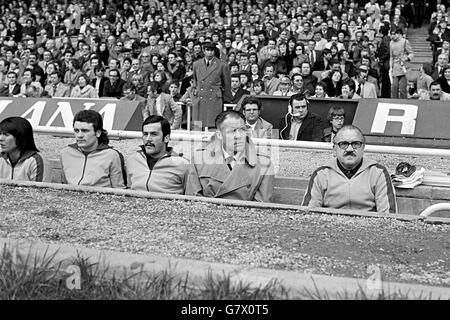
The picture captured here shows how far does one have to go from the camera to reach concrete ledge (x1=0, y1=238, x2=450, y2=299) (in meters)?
3.22

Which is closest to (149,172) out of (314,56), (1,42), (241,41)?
(314,56)

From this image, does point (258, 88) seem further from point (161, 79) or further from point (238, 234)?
point (238, 234)

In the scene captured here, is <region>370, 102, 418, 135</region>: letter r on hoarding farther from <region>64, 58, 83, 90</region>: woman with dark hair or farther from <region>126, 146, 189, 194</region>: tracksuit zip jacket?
<region>64, 58, 83, 90</region>: woman with dark hair

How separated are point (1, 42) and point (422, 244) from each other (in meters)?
21.6

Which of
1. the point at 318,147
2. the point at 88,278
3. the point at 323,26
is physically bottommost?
the point at 88,278

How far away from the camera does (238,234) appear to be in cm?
439

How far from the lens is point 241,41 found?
18.8m

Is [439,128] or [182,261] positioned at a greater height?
[439,128]

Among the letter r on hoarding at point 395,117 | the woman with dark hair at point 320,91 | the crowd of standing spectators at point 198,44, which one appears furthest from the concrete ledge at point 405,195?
the crowd of standing spectators at point 198,44

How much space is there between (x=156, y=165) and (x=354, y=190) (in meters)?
1.79

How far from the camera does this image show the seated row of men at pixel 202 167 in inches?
240

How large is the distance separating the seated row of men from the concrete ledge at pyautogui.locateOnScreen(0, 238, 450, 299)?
2.66 metres

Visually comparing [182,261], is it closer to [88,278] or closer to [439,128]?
[88,278]

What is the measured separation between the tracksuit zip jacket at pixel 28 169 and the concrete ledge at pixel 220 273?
2.84 metres
